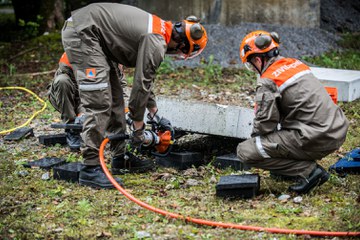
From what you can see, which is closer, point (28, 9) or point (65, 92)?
point (65, 92)

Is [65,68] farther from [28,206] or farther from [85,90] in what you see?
[28,206]

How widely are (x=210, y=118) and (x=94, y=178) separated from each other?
150cm

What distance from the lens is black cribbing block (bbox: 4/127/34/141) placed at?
727 cm

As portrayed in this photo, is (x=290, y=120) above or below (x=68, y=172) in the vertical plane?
above

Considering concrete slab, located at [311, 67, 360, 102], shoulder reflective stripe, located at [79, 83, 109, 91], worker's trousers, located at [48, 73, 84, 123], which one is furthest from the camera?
concrete slab, located at [311, 67, 360, 102]

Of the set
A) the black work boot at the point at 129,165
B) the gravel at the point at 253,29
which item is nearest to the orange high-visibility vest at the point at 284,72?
the black work boot at the point at 129,165

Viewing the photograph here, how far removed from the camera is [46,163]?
243 inches

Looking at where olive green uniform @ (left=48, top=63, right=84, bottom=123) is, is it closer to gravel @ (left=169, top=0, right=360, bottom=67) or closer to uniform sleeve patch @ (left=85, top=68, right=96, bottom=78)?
uniform sleeve patch @ (left=85, top=68, right=96, bottom=78)

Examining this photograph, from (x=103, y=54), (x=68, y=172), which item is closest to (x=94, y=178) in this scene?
(x=68, y=172)

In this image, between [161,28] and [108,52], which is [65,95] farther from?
[161,28]

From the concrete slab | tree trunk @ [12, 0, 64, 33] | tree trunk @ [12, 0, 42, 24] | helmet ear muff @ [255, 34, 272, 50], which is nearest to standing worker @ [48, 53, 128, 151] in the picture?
helmet ear muff @ [255, 34, 272, 50]

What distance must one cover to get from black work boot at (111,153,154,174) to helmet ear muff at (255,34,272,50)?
72.9 inches

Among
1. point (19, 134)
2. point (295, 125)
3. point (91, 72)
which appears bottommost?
point (19, 134)

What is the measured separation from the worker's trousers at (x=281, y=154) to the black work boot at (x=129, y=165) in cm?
128
